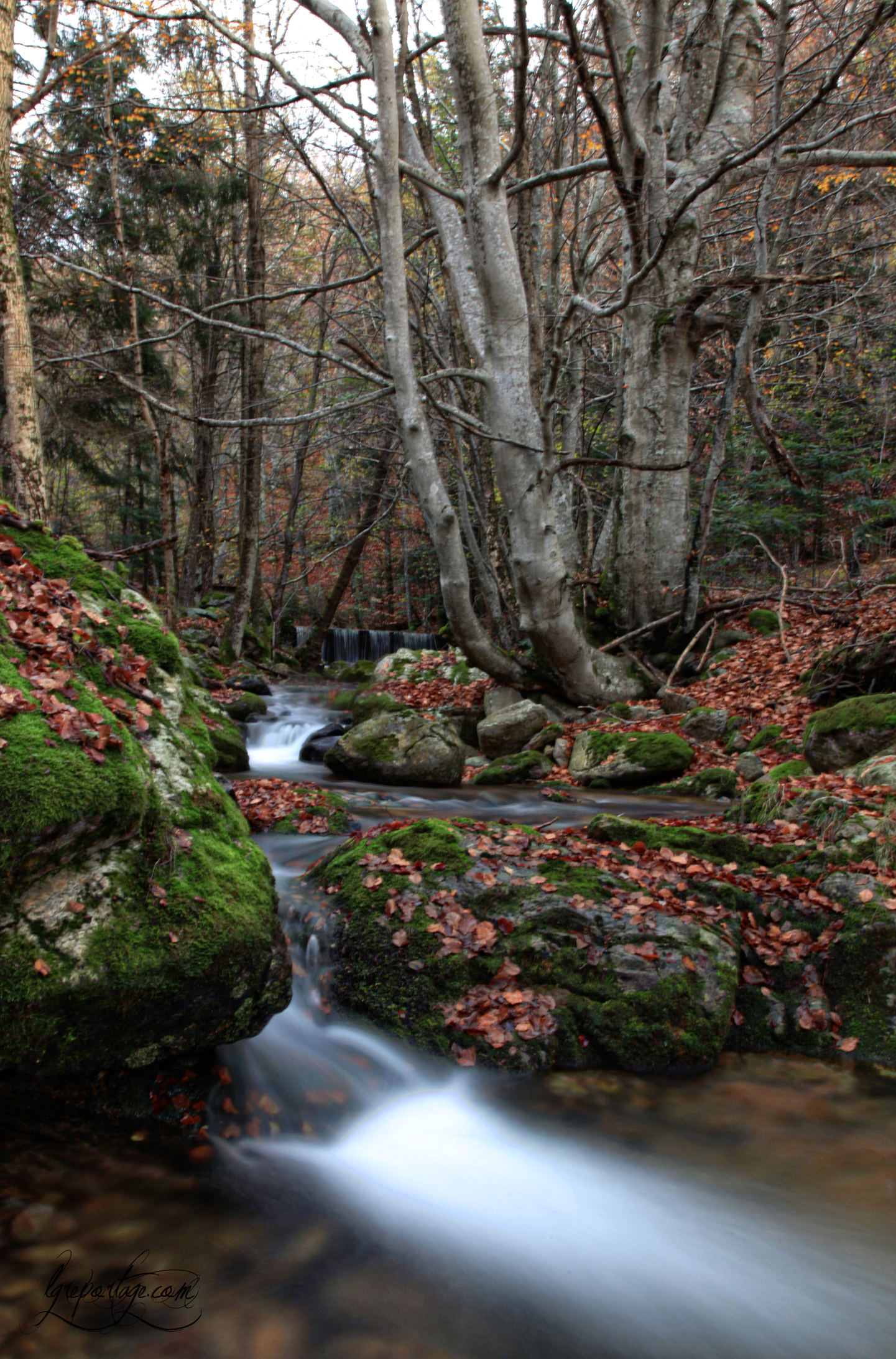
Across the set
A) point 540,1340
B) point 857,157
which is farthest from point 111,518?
point 540,1340

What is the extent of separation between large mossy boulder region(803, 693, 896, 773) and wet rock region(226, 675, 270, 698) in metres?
9.20

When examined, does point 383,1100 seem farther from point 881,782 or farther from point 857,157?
point 857,157

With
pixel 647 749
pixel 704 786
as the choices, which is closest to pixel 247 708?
pixel 647 749

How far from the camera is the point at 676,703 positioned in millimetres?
9219

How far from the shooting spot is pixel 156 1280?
235 centimetres

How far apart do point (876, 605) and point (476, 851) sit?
6772 mm

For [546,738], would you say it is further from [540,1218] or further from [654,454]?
[540,1218]

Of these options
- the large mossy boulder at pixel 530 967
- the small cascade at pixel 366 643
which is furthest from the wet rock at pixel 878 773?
the small cascade at pixel 366 643

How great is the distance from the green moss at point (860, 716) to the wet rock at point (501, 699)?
4428mm

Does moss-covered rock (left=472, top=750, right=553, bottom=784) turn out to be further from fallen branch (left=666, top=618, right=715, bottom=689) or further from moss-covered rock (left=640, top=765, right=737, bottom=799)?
fallen branch (left=666, top=618, right=715, bottom=689)

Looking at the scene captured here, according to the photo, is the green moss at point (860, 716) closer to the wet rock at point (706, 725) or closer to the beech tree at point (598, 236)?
the wet rock at point (706, 725)

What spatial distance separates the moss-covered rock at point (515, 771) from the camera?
8.41 metres

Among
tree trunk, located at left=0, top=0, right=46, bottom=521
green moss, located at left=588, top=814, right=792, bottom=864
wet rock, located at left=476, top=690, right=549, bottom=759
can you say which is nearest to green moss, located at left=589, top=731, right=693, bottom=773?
wet rock, located at left=476, top=690, right=549, bottom=759

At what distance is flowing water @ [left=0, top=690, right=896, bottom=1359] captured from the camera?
234 centimetres
